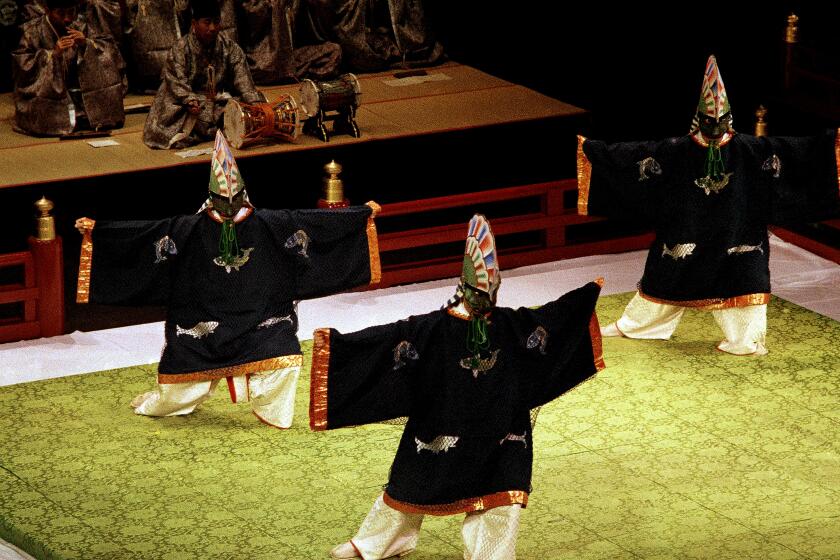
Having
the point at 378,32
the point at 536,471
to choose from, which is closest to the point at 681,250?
the point at 536,471

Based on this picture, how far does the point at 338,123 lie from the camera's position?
9.28 m

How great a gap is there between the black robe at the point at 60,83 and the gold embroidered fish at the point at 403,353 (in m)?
4.70

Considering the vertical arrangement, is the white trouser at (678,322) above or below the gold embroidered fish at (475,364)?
below

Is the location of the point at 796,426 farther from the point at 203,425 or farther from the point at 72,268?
the point at 72,268

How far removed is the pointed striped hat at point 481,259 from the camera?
17.1ft

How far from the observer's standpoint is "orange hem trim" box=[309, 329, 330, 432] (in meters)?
5.35

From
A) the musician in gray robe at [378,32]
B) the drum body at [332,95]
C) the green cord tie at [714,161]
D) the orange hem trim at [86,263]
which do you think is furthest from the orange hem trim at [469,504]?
the musician in gray robe at [378,32]

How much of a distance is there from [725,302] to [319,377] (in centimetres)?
272

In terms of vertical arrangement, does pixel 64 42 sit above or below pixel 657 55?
above

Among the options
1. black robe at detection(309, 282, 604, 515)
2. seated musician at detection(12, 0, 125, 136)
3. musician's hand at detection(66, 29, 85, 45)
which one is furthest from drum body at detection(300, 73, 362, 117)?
black robe at detection(309, 282, 604, 515)

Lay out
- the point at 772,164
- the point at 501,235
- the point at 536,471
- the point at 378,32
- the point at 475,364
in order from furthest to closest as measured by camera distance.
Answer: the point at 378,32 → the point at 501,235 → the point at 772,164 → the point at 536,471 → the point at 475,364

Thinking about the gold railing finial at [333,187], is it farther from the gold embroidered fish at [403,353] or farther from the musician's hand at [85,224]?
the gold embroidered fish at [403,353]

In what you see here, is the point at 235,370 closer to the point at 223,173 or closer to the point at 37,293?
the point at 223,173

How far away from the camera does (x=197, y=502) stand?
6.06 m
